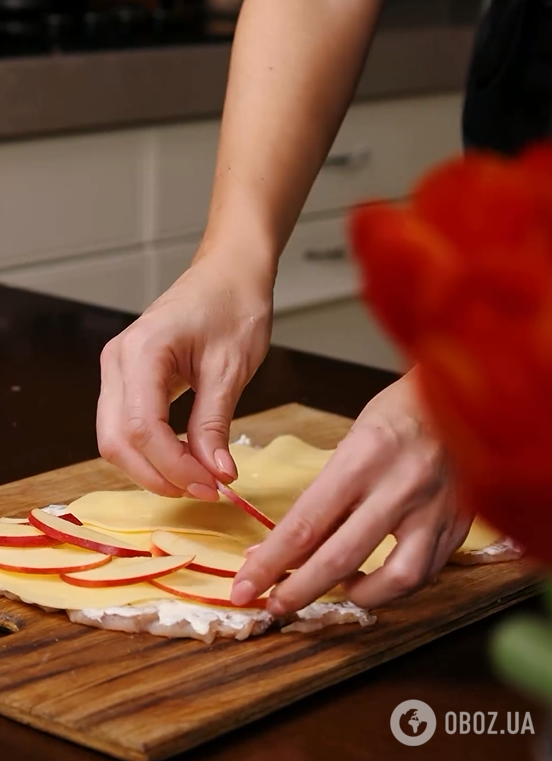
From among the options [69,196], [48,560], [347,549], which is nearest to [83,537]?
[48,560]

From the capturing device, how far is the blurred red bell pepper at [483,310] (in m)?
0.22

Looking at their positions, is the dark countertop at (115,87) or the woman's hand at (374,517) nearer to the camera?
the woman's hand at (374,517)

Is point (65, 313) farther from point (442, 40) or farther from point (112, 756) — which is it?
point (442, 40)

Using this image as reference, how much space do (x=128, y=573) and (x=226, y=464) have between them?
0.12m

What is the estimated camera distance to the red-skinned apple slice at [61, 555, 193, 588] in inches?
35.9

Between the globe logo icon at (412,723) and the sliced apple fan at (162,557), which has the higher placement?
the globe logo icon at (412,723)

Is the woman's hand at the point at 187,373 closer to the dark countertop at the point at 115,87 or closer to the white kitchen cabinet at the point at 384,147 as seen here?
the dark countertop at the point at 115,87

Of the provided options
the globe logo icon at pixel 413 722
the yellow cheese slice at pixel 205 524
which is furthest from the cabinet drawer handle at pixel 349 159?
the globe logo icon at pixel 413 722

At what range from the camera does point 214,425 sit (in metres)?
1.00

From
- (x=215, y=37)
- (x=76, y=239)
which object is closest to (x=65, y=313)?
(x=76, y=239)

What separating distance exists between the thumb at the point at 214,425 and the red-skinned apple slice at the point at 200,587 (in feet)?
0.28

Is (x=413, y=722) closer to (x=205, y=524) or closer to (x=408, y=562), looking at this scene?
(x=408, y=562)

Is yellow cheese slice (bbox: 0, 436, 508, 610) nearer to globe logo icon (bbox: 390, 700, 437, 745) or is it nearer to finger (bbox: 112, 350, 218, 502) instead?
finger (bbox: 112, 350, 218, 502)

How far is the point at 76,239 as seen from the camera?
2.53 meters
